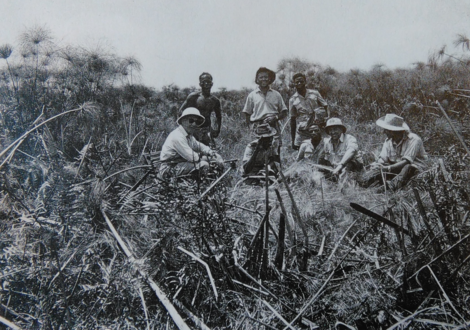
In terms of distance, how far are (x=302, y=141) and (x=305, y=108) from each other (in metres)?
0.53

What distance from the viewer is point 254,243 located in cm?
176

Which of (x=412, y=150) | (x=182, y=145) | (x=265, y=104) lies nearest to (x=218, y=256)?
(x=182, y=145)

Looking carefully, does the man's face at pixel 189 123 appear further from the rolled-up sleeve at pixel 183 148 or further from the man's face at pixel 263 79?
the man's face at pixel 263 79

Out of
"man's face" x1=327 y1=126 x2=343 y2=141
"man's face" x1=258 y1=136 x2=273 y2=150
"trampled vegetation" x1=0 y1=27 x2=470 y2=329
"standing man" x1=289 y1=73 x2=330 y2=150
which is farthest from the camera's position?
"standing man" x1=289 y1=73 x2=330 y2=150

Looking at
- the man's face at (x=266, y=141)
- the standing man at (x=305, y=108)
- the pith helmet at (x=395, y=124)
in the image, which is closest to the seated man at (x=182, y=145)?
the man's face at (x=266, y=141)

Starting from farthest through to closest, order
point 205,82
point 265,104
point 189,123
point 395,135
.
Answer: point 205,82 < point 265,104 < point 395,135 < point 189,123

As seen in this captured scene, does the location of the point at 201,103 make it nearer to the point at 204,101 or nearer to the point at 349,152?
the point at 204,101

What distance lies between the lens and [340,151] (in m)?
4.47

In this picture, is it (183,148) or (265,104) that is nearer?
(183,148)

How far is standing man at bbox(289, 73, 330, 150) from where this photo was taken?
511 centimetres

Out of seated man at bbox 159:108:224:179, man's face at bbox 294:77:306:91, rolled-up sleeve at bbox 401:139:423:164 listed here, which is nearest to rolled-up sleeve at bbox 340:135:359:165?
rolled-up sleeve at bbox 401:139:423:164

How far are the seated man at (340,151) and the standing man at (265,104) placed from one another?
73cm

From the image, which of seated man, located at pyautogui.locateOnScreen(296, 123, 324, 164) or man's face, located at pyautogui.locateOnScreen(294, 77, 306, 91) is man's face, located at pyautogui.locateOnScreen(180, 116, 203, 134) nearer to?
seated man, located at pyautogui.locateOnScreen(296, 123, 324, 164)

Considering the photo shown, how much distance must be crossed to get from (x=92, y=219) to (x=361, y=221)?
177 centimetres
